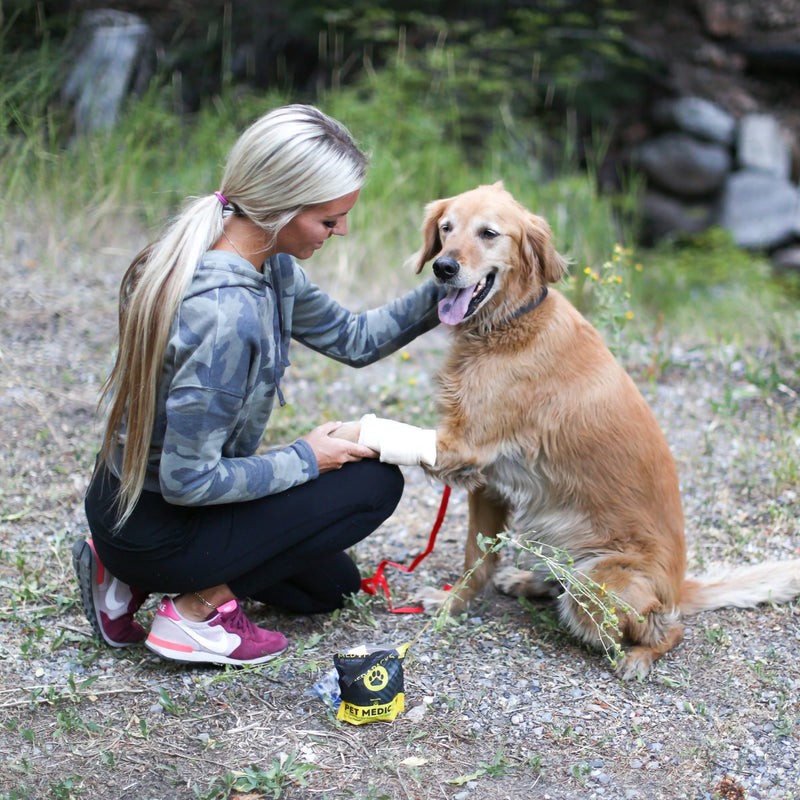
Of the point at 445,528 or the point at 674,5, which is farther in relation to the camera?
the point at 674,5

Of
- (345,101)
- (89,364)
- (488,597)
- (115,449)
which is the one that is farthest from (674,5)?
(115,449)

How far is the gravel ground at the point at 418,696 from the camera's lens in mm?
2082

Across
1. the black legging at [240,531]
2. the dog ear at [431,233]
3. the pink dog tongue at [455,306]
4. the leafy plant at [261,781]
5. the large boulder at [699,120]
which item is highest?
the dog ear at [431,233]

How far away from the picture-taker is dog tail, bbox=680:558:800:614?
2.82 m

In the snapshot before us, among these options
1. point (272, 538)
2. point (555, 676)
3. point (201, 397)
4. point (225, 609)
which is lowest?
point (555, 676)

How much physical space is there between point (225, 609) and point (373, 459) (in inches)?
23.7

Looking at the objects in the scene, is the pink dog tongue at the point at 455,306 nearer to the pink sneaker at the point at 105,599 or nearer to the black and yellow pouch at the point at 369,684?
the black and yellow pouch at the point at 369,684

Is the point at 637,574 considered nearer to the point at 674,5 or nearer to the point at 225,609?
the point at 225,609

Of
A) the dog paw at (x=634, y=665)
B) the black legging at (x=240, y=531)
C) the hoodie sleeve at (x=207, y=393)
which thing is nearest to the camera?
the hoodie sleeve at (x=207, y=393)

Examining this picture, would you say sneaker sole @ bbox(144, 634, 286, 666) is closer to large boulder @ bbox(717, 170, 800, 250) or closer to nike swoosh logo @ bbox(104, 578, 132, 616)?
nike swoosh logo @ bbox(104, 578, 132, 616)

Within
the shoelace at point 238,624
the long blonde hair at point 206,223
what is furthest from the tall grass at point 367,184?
the shoelace at point 238,624

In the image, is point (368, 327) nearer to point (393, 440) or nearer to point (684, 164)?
point (393, 440)

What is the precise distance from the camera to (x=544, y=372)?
2670mm

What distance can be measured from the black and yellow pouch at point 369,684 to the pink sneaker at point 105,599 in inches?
27.8
